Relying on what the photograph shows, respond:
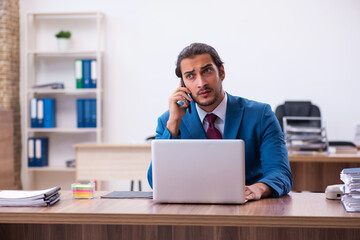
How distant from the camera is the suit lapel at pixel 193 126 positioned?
2.21 meters

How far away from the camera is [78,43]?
6.02m

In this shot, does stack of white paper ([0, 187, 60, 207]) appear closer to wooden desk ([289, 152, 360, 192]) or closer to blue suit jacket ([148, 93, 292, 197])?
blue suit jacket ([148, 93, 292, 197])

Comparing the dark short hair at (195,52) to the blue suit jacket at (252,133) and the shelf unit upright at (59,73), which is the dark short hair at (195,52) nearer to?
the blue suit jacket at (252,133)

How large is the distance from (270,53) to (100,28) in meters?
2.04

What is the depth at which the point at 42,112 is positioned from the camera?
19.0ft

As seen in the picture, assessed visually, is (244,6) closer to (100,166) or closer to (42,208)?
(100,166)

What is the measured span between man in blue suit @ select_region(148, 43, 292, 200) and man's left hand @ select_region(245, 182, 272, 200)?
18cm

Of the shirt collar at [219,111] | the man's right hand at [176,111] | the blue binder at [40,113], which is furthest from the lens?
the blue binder at [40,113]

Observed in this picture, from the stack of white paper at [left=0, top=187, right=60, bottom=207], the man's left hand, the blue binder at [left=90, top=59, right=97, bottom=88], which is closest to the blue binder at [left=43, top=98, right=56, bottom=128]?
the blue binder at [left=90, top=59, right=97, bottom=88]

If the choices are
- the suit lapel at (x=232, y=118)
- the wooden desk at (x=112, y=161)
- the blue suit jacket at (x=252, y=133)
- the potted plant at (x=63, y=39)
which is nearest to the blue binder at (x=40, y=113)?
the potted plant at (x=63, y=39)

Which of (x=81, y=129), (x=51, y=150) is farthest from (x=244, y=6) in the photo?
(x=51, y=150)

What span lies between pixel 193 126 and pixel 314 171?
1.76 m

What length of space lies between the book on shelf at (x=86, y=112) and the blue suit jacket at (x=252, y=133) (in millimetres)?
3617

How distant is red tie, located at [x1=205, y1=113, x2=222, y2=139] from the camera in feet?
7.25
